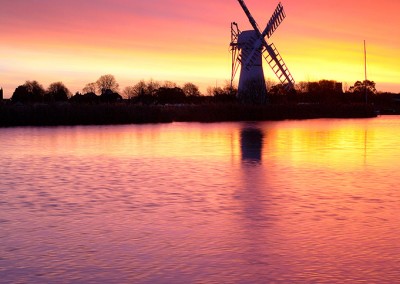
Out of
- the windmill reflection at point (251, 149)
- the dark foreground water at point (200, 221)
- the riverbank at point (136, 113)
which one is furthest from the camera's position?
the riverbank at point (136, 113)

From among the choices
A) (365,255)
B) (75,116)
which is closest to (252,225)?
(365,255)

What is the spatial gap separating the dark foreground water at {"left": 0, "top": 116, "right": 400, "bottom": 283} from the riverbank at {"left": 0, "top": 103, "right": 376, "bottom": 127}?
61.0 ft

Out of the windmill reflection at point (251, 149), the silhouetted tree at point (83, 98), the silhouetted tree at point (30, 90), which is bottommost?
the windmill reflection at point (251, 149)

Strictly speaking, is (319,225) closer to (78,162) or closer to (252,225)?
(252,225)

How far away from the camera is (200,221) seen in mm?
7098

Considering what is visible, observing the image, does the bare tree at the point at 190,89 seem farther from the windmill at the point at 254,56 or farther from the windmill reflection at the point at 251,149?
the windmill reflection at the point at 251,149

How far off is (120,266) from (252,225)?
207cm

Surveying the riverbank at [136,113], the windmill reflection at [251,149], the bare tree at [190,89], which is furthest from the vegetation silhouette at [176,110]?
the bare tree at [190,89]

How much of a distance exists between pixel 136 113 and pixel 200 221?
94.0 feet

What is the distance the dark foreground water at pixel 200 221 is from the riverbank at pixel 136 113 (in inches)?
732

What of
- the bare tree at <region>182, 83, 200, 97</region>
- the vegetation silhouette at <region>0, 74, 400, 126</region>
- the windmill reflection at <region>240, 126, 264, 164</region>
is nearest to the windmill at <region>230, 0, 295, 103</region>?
the vegetation silhouette at <region>0, 74, 400, 126</region>

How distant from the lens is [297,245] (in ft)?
19.4

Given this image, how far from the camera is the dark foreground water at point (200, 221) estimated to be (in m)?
5.10

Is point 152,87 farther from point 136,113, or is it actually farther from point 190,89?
point 136,113
